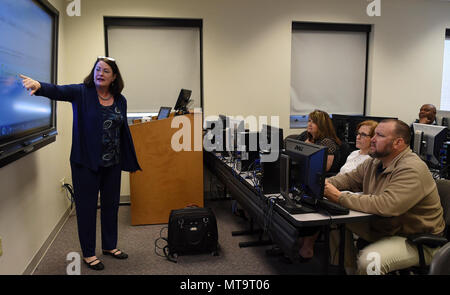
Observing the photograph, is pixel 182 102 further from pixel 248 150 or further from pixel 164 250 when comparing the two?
pixel 164 250

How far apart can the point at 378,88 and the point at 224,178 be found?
2945mm

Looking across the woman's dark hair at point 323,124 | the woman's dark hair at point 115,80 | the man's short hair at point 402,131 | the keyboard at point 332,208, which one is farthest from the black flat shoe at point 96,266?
the man's short hair at point 402,131

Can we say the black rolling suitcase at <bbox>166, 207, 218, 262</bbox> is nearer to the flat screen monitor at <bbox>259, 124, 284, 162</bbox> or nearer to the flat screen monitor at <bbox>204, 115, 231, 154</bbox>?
the flat screen monitor at <bbox>259, 124, 284, 162</bbox>

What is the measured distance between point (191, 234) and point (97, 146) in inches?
41.7

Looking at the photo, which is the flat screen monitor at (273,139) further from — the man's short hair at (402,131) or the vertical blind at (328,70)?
the vertical blind at (328,70)

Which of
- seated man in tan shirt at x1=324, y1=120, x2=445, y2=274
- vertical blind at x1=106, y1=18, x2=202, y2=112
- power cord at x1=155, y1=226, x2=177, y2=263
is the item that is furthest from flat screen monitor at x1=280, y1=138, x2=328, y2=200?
vertical blind at x1=106, y1=18, x2=202, y2=112

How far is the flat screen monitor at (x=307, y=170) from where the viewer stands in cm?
190

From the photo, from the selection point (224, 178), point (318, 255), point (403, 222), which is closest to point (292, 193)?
point (403, 222)

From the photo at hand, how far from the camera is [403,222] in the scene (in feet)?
6.58

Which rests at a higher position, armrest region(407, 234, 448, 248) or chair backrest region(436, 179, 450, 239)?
chair backrest region(436, 179, 450, 239)

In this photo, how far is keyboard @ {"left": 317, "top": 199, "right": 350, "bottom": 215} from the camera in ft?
6.32

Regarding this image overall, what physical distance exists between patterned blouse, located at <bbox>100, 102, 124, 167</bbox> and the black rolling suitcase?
73 centimetres

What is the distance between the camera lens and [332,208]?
1949mm

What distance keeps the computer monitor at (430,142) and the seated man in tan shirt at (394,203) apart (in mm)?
1037
